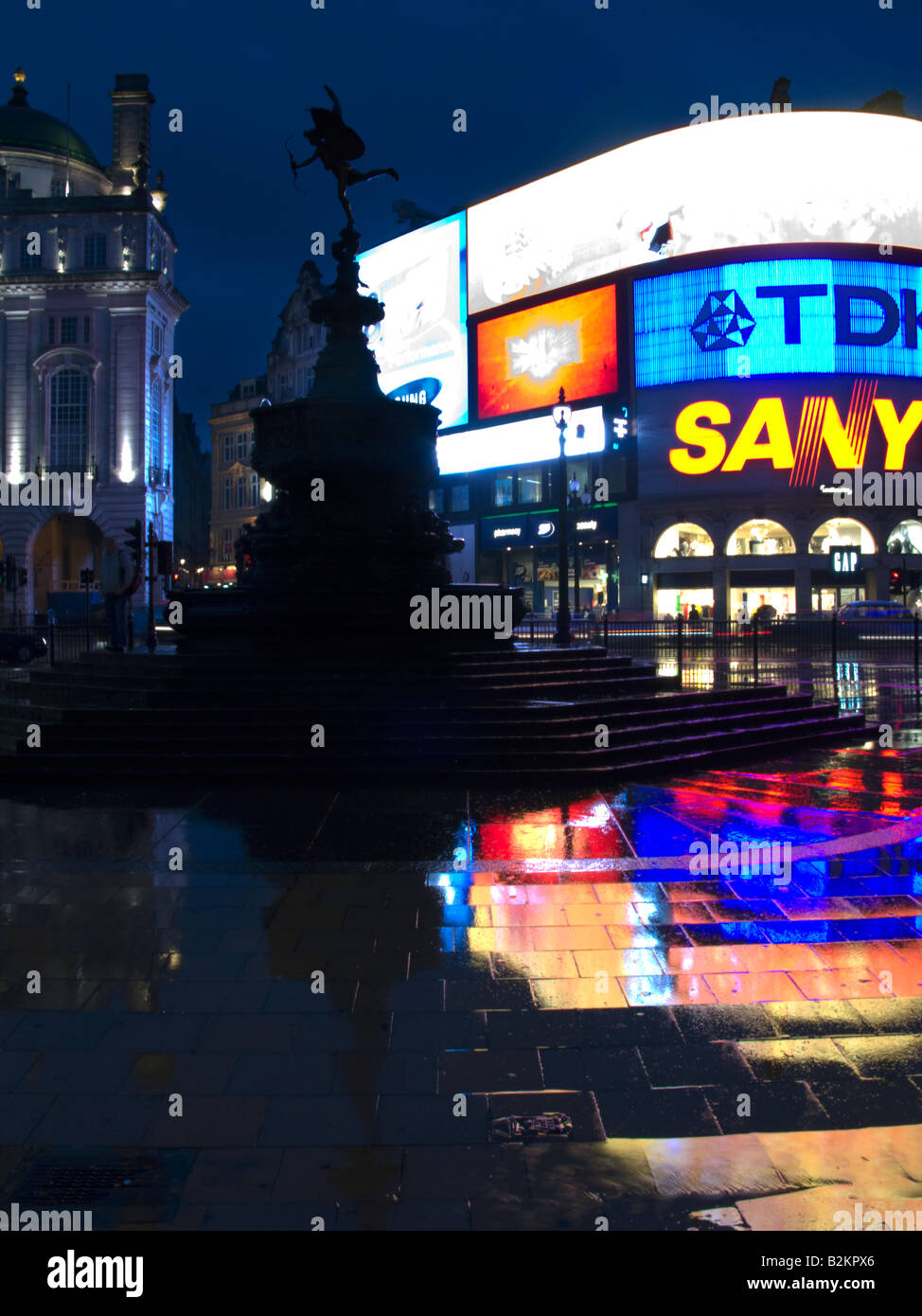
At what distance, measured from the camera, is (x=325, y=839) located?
287 inches

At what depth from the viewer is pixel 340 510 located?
1348 cm

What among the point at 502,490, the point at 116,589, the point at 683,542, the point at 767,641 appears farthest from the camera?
the point at 502,490

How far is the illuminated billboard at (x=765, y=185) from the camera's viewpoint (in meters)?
51.4

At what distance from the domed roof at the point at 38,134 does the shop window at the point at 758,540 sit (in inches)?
1959

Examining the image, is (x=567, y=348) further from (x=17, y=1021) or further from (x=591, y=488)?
(x=17, y=1021)

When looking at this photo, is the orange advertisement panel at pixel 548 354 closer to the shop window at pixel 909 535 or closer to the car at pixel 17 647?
the shop window at pixel 909 535

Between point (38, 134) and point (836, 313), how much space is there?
2016 inches

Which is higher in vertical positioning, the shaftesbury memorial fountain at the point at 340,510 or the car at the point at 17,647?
the shaftesbury memorial fountain at the point at 340,510

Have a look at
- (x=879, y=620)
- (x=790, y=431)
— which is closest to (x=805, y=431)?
(x=790, y=431)

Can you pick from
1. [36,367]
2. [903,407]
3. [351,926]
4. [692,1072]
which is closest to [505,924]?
[351,926]

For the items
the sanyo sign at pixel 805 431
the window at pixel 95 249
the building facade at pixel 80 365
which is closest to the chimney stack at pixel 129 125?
the building facade at pixel 80 365

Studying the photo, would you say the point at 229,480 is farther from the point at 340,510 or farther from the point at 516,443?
the point at 340,510
